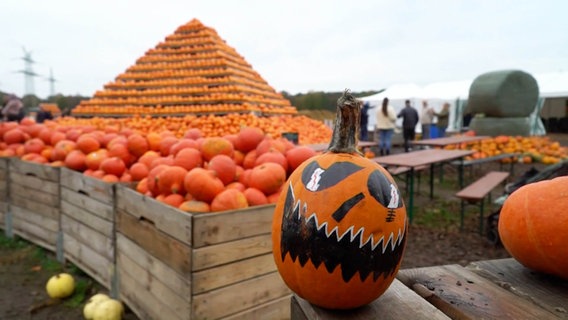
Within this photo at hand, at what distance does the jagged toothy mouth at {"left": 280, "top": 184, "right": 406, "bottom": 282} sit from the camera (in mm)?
986

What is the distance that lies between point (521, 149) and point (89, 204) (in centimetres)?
1106

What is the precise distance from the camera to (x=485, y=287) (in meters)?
1.12

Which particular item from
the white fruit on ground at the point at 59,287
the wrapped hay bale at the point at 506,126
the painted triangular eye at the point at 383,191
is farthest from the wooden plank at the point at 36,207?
the wrapped hay bale at the point at 506,126

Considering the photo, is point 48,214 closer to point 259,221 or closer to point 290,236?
point 259,221

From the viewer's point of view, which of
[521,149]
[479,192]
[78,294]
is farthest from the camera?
[521,149]

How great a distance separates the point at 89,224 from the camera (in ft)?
11.4

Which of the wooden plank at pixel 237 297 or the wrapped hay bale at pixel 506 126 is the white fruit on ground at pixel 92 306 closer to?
the wooden plank at pixel 237 297

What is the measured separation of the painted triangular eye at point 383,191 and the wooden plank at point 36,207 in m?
4.09

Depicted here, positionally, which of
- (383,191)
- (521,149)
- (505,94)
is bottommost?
(521,149)

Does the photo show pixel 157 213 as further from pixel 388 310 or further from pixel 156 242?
pixel 388 310

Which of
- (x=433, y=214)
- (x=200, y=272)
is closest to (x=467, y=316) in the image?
(x=200, y=272)

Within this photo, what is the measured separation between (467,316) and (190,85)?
9.41m

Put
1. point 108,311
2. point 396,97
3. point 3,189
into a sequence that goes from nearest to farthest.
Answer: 1. point 108,311
2. point 3,189
3. point 396,97

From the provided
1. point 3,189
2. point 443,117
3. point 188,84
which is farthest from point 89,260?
point 443,117
